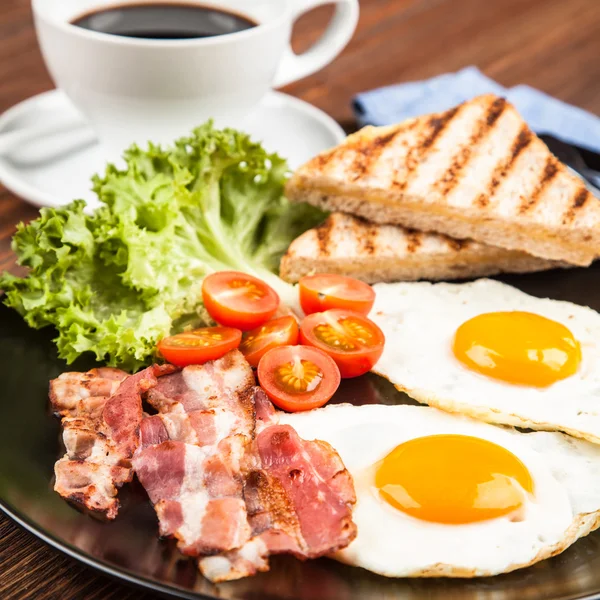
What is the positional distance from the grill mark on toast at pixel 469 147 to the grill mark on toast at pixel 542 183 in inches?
12.6

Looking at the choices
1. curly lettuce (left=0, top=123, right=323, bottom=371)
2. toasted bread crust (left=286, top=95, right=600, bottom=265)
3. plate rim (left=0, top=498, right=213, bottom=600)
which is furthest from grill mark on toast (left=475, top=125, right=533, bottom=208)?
plate rim (left=0, top=498, right=213, bottom=600)

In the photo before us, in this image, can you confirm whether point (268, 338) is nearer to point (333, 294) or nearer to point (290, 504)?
point (333, 294)

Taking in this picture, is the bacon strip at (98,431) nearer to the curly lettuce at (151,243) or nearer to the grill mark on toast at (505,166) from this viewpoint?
the curly lettuce at (151,243)

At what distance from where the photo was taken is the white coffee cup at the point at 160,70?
3.62 metres

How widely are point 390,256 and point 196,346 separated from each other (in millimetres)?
1053

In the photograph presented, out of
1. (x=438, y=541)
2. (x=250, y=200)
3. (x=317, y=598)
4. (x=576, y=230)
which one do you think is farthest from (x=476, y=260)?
(x=317, y=598)

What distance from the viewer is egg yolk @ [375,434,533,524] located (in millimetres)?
2279

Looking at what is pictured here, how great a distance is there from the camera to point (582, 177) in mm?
4082

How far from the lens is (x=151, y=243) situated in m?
3.21

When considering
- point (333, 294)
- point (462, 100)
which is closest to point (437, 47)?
point (462, 100)

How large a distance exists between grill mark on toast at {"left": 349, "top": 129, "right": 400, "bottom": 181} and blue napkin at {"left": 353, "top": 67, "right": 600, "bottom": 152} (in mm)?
833

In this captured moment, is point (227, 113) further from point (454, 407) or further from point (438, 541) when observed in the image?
point (438, 541)

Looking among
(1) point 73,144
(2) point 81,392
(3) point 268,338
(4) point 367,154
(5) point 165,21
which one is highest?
(5) point 165,21

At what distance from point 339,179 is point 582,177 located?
4.29 feet
